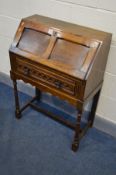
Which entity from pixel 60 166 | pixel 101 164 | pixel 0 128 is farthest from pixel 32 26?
pixel 101 164

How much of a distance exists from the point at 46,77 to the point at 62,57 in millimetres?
200

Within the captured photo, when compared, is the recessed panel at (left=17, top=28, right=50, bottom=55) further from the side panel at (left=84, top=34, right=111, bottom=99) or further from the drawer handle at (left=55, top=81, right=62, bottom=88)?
the side panel at (left=84, top=34, right=111, bottom=99)

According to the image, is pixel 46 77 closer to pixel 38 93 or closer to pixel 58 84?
pixel 58 84

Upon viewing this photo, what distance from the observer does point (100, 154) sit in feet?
5.88

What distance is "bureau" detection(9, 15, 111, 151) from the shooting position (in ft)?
4.54

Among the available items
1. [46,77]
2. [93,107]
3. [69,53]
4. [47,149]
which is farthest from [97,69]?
[47,149]

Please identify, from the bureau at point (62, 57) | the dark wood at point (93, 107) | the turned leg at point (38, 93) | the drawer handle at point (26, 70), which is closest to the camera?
the bureau at point (62, 57)

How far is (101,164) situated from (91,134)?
316 millimetres

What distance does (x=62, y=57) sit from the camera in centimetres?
145

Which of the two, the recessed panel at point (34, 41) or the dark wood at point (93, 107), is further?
the dark wood at point (93, 107)

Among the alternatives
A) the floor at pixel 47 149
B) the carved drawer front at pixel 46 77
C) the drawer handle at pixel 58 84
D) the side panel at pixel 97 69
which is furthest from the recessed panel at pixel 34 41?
the floor at pixel 47 149

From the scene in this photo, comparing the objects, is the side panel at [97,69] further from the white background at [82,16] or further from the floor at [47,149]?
the floor at [47,149]

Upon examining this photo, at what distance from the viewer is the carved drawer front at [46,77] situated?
1459mm

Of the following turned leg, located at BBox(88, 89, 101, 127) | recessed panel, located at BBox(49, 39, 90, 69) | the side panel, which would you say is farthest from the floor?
recessed panel, located at BBox(49, 39, 90, 69)
